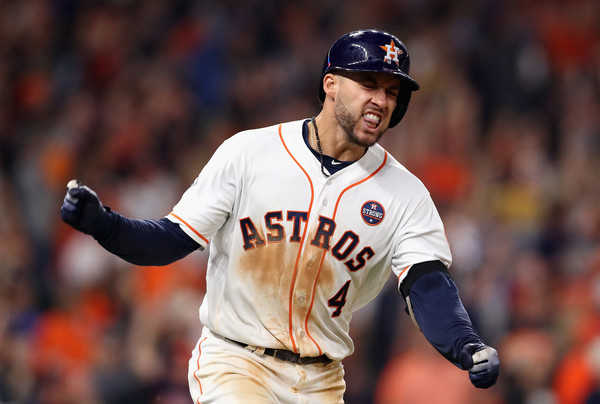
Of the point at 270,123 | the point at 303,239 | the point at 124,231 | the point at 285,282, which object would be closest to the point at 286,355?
the point at 285,282

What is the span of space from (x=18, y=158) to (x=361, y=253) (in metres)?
5.96

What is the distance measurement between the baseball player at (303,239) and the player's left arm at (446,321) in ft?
0.03

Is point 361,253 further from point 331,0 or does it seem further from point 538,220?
point 331,0

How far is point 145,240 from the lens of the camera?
11.6 ft

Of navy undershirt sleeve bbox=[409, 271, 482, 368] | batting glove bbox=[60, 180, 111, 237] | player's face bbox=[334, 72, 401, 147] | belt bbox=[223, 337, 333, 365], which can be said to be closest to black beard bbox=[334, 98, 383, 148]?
player's face bbox=[334, 72, 401, 147]

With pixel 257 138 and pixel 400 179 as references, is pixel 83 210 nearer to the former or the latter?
pixel 257 138

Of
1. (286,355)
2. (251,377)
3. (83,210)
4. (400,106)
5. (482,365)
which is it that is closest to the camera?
(482,365)

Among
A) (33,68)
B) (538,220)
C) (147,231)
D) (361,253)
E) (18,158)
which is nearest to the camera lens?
(147,231)

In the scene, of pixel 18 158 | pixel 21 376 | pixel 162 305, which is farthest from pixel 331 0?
pixel 21 376

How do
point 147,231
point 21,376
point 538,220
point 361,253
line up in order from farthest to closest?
point 538,220
point 21,376
point 361,253
point 147,231

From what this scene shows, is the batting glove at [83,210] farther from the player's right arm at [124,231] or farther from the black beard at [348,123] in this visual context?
the black beard at [348,123]

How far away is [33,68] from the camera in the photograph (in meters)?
9.68

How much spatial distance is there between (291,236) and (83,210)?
0.80 meters

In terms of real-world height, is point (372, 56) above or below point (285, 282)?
above
